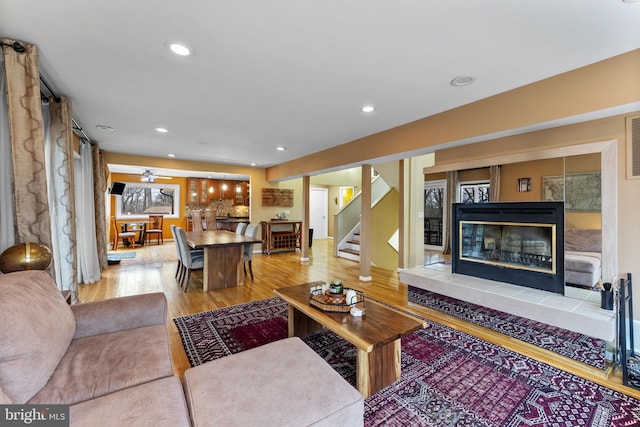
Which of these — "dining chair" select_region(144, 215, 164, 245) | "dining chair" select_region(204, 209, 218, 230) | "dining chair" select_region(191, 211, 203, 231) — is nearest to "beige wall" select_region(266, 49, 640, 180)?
"dining chair" select_region(204, 209, 218, 230)

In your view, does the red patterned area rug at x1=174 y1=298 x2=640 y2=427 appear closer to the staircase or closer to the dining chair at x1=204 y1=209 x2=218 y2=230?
the staircase

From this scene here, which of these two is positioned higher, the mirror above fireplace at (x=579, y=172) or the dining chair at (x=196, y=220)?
the mirror above fireplace at (x=579, y=172)

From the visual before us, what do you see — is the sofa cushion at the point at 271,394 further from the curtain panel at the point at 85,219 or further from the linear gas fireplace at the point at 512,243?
the curtain panel at the point at 85,219

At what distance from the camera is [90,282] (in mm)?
4391

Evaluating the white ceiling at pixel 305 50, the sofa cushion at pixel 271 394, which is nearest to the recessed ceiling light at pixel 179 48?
the white ceiling at pixel 305 50

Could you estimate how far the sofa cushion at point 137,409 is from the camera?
98 cm

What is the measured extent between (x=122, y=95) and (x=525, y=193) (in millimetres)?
4363

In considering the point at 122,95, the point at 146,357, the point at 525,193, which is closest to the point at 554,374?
the point at 525,193

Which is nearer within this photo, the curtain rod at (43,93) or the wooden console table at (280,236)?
the curtain rod at (43,93)

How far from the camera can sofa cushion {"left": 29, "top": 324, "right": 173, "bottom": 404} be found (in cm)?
118

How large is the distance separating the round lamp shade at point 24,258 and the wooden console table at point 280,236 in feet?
17.7

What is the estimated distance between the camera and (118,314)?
1792 mm

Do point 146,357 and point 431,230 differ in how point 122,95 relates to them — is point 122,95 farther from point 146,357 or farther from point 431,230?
point 431,230

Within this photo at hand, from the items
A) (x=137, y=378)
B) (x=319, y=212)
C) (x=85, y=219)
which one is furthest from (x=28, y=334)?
(x=319, y=212)
